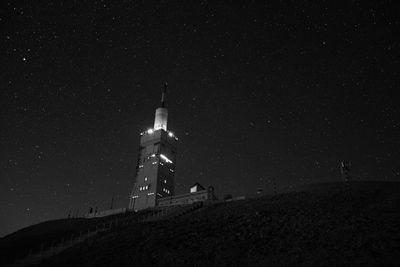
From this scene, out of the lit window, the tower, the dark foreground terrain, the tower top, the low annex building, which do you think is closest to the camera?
the dark foreground terrain

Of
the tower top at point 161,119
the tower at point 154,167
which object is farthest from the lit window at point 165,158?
the tower top at point 161,119

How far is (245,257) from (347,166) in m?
41.9

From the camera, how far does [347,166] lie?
54.7m

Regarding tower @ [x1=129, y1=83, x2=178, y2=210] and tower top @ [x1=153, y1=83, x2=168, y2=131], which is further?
tower top @ [x1=153, y1=83, x2=168, y2=131]

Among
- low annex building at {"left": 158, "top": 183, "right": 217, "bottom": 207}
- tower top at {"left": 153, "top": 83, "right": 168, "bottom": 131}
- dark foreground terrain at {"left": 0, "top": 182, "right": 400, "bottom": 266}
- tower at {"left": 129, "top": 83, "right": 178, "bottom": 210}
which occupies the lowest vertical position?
dark foreground terrain at {"left": 0, "top": 182, "right": 400, "bottom": 266}

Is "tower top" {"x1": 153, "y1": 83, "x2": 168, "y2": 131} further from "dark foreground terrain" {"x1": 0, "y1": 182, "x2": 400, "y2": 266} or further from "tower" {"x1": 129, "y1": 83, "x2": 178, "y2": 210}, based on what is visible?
"dark foreground terrain" {"x1": 0, "y1": 182, "x2": 400, "y2": 266}

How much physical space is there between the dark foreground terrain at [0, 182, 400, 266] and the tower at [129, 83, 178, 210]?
47554mm

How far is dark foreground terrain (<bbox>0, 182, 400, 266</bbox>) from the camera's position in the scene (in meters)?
18.0

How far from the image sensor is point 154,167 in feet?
285

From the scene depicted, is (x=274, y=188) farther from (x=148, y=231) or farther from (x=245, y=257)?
(x=245, y=257)

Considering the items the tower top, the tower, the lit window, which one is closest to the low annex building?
the tower

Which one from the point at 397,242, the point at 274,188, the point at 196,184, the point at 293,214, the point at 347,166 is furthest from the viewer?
the point at 196,184

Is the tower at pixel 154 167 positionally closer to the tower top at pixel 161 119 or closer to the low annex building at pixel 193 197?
the tower top at pixel 161 119

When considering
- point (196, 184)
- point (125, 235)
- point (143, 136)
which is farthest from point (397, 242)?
point (143, 136)
